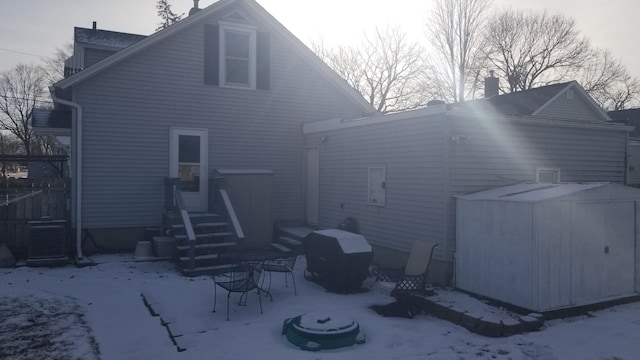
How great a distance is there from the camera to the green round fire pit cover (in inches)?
234

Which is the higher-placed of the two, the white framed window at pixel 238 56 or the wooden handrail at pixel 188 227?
the white framed window at pixel 238 56

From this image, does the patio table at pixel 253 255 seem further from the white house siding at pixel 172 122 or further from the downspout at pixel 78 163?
the downspout at pixel 78 163

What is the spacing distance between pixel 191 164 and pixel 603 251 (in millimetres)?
9531

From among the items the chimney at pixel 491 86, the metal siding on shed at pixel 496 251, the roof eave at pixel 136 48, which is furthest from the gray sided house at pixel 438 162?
the chimney at pixel 491 86

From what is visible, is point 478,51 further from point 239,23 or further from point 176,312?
point 176,312

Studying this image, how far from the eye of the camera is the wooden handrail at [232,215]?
10.6 metres

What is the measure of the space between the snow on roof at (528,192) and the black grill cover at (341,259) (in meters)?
2.02

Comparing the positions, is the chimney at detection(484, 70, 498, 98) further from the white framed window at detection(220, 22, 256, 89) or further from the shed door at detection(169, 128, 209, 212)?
the shed door at detection(169, 128, 209, 212)

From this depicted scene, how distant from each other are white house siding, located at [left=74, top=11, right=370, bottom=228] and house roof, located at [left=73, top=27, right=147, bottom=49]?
2658 mm

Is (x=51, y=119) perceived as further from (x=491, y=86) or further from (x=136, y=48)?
(x=491, y=86)

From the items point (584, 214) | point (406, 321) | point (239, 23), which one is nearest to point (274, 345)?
point (406, 321)

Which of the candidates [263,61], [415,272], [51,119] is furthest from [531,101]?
[51,119]

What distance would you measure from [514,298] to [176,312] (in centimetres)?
516

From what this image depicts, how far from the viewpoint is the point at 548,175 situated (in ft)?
33.2
